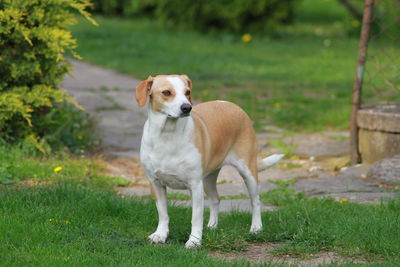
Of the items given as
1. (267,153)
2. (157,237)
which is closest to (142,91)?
(157,237)

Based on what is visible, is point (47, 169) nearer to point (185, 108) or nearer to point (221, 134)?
point (221, 134)

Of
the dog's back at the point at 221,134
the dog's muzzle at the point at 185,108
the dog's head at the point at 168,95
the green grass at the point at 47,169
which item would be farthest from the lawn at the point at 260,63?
the dog's muzzle at the point at 185,108

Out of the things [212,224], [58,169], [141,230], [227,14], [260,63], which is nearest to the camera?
[141,230]

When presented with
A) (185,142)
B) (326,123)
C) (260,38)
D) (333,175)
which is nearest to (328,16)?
(260,38)

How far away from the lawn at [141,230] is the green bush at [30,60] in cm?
108

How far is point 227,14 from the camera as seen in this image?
17234 millimetres

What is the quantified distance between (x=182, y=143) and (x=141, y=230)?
822mm

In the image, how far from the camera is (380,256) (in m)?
4.56

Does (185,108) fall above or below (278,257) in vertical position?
above

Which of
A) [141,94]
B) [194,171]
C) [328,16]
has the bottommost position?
[328,16]

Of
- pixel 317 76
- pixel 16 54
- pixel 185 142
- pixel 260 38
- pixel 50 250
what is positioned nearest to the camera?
pixel 50 250

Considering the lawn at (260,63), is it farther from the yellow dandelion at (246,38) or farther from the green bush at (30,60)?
the green bush at (30,60)

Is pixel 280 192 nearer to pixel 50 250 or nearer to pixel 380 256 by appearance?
pixel 380 256

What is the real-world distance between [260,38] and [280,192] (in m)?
11.4
